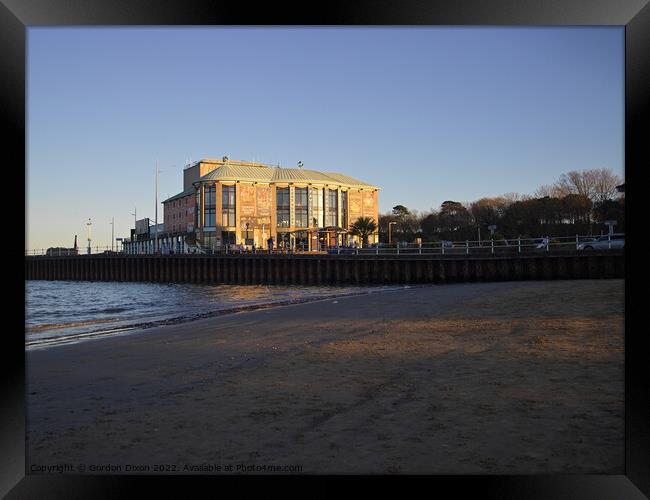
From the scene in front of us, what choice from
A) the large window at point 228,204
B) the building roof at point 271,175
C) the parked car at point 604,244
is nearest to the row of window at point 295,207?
the large window at point 228,204

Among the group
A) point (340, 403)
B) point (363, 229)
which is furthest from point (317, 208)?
point (340, 403)

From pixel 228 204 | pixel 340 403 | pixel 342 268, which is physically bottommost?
pixel 340 403

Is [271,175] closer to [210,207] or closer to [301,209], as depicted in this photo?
[301,209]

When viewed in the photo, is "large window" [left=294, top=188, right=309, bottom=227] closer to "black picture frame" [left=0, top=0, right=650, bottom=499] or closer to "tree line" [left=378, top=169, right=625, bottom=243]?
"tree line" [left=378, top=169, right=625, bottom=243]

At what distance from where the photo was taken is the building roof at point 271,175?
6692 cm

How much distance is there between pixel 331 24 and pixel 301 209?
65.3m

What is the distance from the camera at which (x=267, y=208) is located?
68125 millimetres

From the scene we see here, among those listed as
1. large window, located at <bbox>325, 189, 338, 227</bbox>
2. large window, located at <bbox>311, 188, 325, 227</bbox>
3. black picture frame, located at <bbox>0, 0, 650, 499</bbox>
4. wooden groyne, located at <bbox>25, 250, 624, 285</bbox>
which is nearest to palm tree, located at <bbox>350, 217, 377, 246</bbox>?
large window, located at <bbox>311, 188, 325, 227</bbox>

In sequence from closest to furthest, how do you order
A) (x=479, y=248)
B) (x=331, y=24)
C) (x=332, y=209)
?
1. (x=331, y=24)
2. (x=479, y=248)
3. (x=332, y=209)

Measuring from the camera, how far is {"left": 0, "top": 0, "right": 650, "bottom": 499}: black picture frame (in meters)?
3.62

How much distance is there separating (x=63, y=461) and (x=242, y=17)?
3.69 meters
